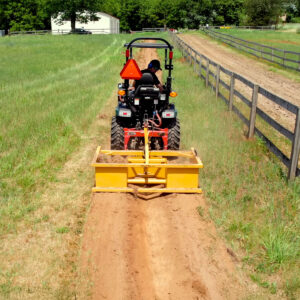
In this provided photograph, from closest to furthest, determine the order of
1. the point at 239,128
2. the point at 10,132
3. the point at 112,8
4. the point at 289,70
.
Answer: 1. the point at 10,132
2. the point at 239,128
3. the point at 289,70
4. the point at 112,8

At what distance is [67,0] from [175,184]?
66.4m

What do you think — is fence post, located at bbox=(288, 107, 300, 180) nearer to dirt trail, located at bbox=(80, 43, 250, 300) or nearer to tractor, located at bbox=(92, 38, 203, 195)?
tractor, located at bbox=(92, 38, 203, 195)

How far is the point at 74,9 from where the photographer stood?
218 ft

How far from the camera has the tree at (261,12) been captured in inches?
3066

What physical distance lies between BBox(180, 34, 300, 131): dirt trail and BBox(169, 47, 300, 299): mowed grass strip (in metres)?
2.65

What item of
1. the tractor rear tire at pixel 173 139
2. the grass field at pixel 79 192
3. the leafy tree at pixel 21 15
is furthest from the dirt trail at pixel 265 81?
the leafy tree at pixel 21 15

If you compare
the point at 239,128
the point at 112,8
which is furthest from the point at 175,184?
the point at 112,8

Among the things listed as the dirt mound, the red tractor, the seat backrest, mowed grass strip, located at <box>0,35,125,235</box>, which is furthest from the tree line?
the dirt mound

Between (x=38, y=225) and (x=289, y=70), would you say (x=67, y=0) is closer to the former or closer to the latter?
(x=289, y=70)

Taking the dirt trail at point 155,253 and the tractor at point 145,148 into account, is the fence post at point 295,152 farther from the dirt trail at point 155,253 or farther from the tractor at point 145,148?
the dirt trail at point 155,253

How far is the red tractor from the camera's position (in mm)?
7255

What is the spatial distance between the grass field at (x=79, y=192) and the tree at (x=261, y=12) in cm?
7244

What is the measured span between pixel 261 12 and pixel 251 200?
80.3m

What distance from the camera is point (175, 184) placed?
6148 millimetres
